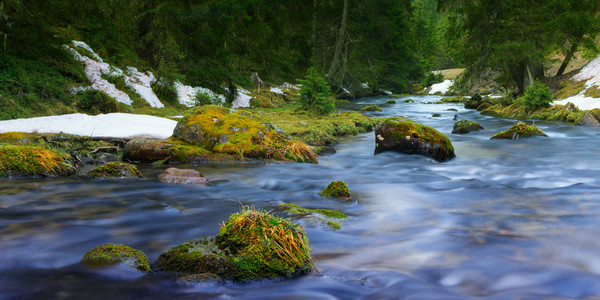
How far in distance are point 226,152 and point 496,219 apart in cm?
536

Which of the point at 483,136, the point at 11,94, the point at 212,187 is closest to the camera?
the point at 212,187

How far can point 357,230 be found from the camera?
4.57 metres

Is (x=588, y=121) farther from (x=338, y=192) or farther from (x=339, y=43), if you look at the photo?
(x=339, y=43)

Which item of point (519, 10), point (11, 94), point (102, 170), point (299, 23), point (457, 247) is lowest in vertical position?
point (457, 247)

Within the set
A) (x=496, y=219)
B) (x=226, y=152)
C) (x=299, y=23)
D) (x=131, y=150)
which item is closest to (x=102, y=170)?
(x=131, y=150)

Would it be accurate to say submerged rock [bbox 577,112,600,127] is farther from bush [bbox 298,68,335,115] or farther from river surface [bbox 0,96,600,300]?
bush [bbox 298,68,335,115]

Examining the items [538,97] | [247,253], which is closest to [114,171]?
[247,253]

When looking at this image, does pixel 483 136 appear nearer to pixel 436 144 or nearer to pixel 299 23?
pixel 436 144

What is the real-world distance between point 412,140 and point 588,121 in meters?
9.47

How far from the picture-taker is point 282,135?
30.3ft

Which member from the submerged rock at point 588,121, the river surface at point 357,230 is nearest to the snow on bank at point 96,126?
the river surface at point 357,230

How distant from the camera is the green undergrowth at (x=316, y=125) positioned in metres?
11.2

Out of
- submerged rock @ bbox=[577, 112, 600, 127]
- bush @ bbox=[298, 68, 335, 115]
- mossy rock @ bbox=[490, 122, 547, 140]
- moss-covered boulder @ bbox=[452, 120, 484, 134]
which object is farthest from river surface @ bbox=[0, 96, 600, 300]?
submerged rock @ bbox=[577, 112, 600, 127]

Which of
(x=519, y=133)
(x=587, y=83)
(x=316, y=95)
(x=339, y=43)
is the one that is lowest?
(x=519, y=133)
